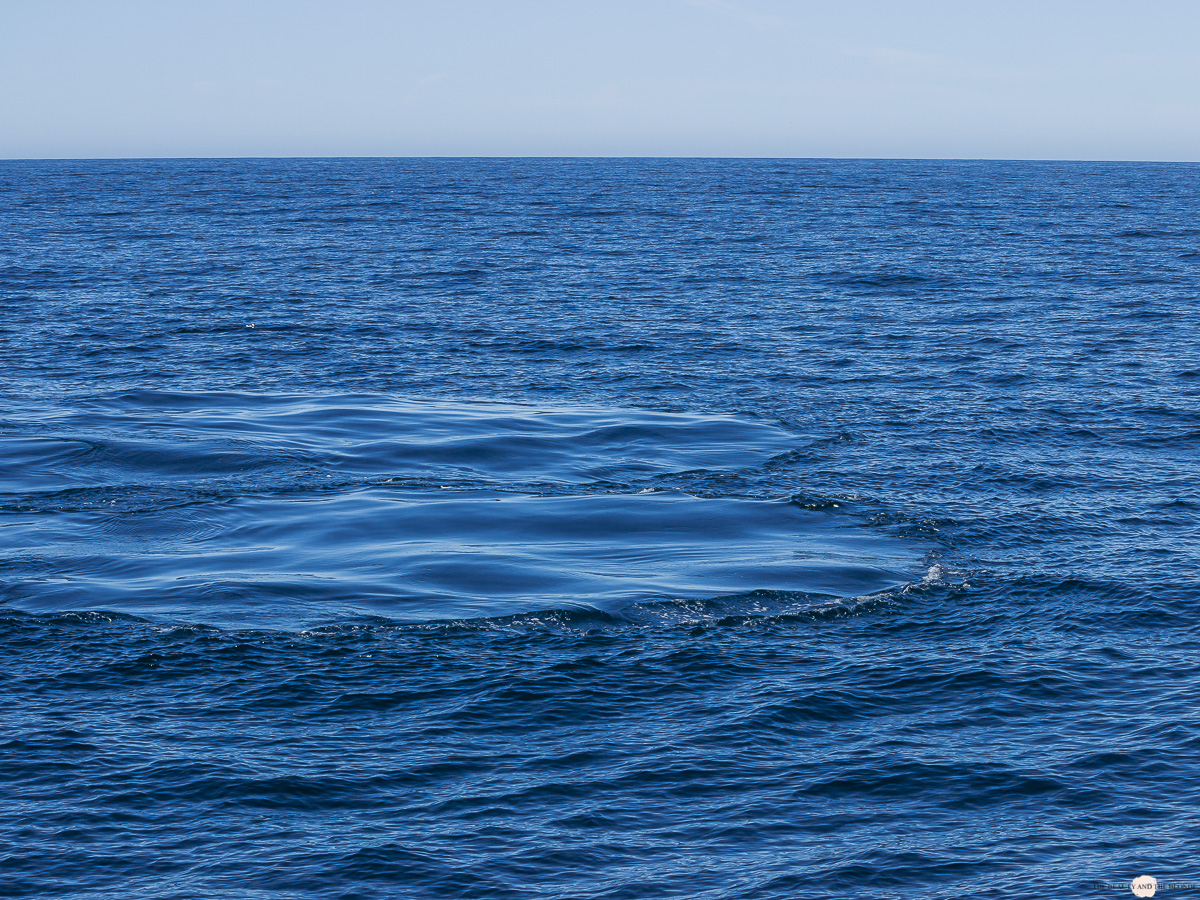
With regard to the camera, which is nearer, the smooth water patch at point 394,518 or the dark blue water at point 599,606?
the dark blue water at point 599,606

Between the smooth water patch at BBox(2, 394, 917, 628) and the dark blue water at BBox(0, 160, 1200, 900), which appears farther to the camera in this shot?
the smooth water patch at BBox(2, 394, 917, 628)

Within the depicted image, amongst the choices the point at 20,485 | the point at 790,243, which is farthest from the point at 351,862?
the point at 790,243

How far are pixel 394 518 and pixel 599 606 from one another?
5.25 meters

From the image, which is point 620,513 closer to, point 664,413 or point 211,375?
point 664,413

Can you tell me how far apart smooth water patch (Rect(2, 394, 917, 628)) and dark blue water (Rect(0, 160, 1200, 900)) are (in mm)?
100

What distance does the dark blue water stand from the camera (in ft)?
35.7

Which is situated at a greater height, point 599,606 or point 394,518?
point 394,518

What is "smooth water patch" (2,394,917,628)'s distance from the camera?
1672 cm

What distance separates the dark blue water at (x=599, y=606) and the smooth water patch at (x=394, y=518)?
0.10 meters

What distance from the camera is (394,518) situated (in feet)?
66.0

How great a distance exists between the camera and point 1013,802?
11.6 metres

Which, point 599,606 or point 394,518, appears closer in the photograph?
point 599,606

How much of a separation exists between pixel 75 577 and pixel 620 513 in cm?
838

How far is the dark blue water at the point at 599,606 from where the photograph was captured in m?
10.9
